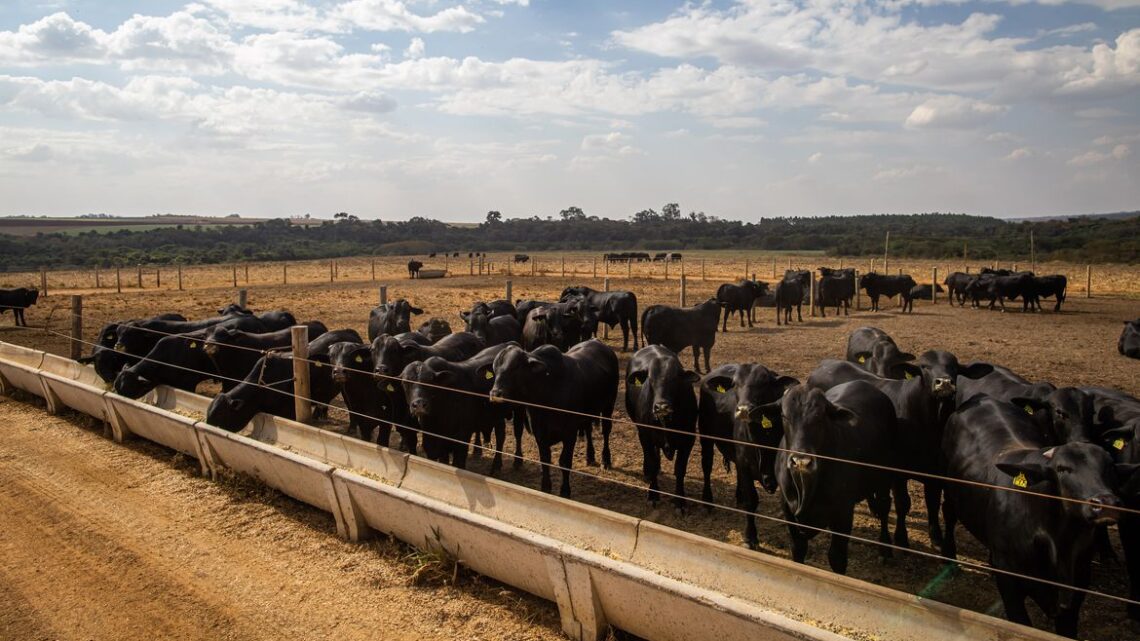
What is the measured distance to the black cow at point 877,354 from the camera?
28.0 feet

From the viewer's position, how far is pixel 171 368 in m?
10.6

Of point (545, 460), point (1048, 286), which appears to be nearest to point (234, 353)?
point (545, 460)

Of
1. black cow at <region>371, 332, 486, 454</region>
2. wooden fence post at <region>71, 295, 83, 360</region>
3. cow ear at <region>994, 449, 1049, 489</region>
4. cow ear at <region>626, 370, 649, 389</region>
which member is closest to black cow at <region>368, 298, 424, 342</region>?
black cow at <region>371, 332, 486, 454</region>

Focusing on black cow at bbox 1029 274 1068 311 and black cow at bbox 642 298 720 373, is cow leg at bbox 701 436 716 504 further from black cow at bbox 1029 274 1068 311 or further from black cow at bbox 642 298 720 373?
black cow at bbox 1029 274 1068 311

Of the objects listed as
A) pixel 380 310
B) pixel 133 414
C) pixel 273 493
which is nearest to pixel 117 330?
pixel 133 414

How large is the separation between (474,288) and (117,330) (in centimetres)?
Result: 2398

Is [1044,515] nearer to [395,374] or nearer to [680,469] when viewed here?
[680,469]

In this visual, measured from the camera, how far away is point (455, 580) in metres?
5.63

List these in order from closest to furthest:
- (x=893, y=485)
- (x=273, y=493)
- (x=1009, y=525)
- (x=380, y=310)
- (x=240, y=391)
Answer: (x=1009, y=525) → (x=893, y=485) → (x=273, y=493) → (x=240, y=391) → (x=380, y=310)

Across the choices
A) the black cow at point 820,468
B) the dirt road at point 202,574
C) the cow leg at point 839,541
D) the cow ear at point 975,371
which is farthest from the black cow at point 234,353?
the cow ear at point 975,371

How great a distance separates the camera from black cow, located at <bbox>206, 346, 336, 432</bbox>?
852cm

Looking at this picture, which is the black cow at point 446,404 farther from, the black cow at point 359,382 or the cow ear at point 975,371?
the cow ear at point 975,371

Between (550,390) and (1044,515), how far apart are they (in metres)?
4.88

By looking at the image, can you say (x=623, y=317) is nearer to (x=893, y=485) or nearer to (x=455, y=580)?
(x=893, y=485)
